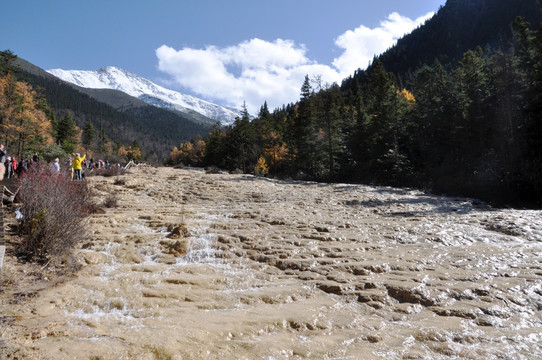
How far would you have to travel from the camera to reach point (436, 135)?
3106cm

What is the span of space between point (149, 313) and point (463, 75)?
34.8 meters

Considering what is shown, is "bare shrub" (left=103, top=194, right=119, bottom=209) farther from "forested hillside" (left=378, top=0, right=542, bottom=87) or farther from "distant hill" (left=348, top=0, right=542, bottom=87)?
"forested hillside" (left=378, top=0, right=542, bottom=87)

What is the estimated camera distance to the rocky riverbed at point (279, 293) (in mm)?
3949

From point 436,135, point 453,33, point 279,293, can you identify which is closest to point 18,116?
point 279,293

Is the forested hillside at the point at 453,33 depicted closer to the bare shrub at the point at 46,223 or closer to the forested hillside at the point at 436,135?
the forested hillside at the point at 436,135

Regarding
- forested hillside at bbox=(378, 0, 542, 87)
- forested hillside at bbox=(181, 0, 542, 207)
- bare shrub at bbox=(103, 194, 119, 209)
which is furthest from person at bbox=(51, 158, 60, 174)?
forested hillside at bbox=(378, 0, 542, 87)

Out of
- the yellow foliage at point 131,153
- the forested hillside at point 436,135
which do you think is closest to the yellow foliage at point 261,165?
the forested hillside at point 436,135

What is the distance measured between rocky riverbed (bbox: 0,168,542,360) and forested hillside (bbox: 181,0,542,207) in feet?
46.4

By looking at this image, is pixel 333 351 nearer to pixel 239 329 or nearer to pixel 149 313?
pixel 239 329

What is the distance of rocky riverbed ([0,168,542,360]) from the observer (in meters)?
3.95

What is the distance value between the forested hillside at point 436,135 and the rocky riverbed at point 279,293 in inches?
557

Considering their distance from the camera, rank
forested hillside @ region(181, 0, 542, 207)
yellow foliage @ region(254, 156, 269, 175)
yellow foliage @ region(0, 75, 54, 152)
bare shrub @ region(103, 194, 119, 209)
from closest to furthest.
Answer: bare shrub @ region(103, 194, 119, 209)
forested hillside @ region(181, 0, 542, 207)
yellow foliage @ region(0, 75, 54, 152)
yellow foliage @ region(254, 156, 269, 175)

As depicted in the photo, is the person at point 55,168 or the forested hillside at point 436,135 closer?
the person at point 55,168

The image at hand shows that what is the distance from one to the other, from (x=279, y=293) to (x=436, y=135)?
3135 centimetres
